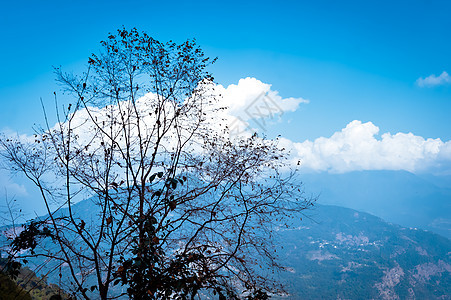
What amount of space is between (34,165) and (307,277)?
20464cm

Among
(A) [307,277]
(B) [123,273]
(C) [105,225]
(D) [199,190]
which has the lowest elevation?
(B) [123,273]

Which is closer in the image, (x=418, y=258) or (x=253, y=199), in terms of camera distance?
(x=253, y=199)

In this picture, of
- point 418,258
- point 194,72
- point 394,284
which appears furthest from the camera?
point 418,258

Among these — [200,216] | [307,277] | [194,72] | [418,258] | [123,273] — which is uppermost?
[418,258]

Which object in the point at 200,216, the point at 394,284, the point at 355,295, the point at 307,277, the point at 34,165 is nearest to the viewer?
the point at 34,165

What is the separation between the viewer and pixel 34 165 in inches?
237

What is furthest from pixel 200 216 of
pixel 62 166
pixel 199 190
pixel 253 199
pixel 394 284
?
pixel 394 284

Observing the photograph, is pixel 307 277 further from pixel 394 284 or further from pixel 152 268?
pixel 152 268

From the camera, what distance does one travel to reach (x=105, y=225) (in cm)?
531

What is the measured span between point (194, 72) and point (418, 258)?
250481 mm

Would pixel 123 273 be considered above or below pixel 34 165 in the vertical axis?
below

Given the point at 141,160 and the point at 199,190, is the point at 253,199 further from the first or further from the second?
the point at 141,160

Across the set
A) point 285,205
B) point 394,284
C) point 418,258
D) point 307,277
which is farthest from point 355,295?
point 285,205

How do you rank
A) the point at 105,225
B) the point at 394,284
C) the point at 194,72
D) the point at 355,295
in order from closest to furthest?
the point at 105,225
the point at 194,72
the point at 355,295
the point at 394,284
